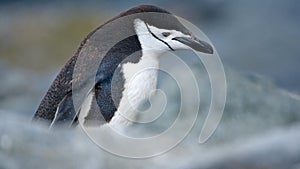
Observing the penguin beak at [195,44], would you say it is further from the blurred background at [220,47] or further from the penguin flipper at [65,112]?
the penguin flipper at [65,112]

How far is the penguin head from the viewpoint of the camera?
2189mm

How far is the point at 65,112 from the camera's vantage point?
2115 millimetres

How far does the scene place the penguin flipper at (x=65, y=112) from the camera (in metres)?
2.08

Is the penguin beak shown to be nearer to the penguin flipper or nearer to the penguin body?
the penguin body

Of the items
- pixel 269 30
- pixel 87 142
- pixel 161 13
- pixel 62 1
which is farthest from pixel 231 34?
pixel 87 142

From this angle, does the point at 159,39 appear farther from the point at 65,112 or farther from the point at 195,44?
the point at 65,112

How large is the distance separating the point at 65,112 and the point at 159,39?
27 centimetres

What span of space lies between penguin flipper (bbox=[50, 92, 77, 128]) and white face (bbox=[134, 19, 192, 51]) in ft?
0.68

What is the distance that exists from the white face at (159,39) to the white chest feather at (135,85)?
1.0 inches

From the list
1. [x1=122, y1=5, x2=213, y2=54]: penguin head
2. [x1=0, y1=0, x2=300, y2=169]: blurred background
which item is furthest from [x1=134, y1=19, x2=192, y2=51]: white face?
[x1=0, y1=0, x2=300, y2=169]: blurred background

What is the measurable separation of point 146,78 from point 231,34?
1.91 m

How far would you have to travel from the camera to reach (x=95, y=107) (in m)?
2.17

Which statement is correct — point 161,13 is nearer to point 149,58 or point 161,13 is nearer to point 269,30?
point 149,58

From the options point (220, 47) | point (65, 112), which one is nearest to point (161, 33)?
point (65, 112)
